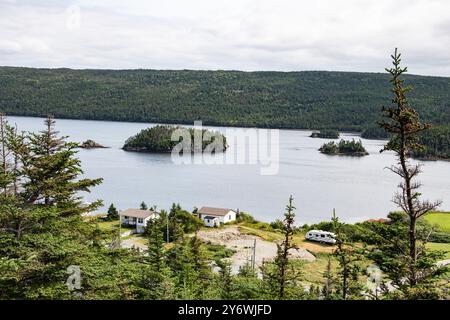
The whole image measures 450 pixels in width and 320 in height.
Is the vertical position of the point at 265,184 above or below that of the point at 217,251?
below

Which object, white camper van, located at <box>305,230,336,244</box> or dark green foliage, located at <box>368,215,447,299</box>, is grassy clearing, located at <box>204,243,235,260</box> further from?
dark green foliage, located at <box>368,215,447,299</box>

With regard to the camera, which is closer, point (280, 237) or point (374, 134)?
point (280, 237)

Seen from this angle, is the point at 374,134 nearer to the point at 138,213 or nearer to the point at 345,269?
the point at 138,213

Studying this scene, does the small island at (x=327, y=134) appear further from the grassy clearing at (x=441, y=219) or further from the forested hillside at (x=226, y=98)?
the grassy clearing at (x=441, y=219)

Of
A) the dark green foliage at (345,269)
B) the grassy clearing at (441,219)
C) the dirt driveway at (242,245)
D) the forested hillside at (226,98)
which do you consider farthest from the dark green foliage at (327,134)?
the dark green foliage at (345,269)

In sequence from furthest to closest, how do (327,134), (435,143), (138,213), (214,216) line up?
(327,134) → (435,143) → (214,216) → (138,213)

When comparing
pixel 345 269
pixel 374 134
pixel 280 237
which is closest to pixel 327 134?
pixel 374 134

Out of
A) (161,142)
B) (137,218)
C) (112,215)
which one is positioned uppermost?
(161,142)
